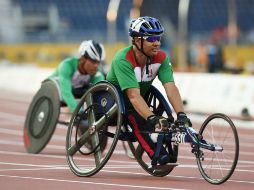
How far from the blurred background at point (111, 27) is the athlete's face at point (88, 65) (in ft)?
117

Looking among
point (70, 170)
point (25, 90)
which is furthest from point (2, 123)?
point (25, 90)

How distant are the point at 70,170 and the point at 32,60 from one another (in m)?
47.4

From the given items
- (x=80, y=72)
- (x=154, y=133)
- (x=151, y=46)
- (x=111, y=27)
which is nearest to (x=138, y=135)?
(x=154, y=133)

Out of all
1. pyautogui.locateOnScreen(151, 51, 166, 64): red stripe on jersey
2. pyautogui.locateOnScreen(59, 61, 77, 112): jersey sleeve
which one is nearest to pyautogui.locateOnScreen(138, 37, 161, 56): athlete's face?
pyautogui.locateOnScreen(151, 51, 166, 64): red stripe on jersey

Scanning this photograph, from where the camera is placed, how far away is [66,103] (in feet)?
48.2

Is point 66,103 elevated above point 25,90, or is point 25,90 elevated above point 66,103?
point 66,103

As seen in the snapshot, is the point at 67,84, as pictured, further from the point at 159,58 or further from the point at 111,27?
the point at 111,27

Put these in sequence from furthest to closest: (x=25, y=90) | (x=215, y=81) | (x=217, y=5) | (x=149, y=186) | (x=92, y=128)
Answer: (x=217, y=5), (x=25, y=90), (x=215, y=81), (x=92, y=128), (x=149, y=186)

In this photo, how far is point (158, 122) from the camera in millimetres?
10414

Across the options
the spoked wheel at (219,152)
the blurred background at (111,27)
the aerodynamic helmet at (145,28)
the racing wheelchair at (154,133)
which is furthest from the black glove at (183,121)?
the blurred background at (111,27)

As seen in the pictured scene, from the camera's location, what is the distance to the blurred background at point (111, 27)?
57.1m

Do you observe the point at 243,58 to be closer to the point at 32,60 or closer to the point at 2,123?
the point at 32,60

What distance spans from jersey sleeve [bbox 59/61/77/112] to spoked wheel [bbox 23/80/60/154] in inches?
5.4

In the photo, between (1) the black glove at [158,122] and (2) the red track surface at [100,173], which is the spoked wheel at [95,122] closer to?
(2) the red track surface at [100,173]
